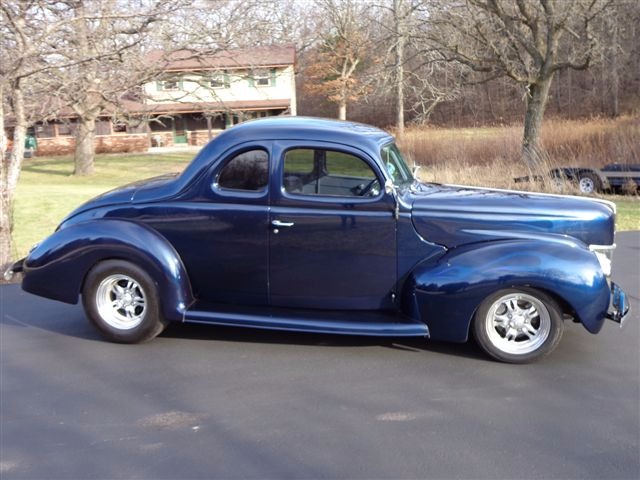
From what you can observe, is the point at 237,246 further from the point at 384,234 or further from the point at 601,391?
the point at 601,391

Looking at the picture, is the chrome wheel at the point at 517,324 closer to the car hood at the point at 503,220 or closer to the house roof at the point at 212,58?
the car hood at the point at 503,220

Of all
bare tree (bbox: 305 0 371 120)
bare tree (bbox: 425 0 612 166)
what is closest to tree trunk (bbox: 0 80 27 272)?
bare tree (bbox: 425 0 612 166)

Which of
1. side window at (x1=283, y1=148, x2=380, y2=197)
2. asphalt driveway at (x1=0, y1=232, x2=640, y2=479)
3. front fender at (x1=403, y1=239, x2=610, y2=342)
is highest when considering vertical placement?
side window at (x1=283, y1=148, x2=380, y2=197)

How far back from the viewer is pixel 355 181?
5.44 metres

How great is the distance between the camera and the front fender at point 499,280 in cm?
477

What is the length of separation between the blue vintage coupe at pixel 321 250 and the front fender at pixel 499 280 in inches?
0.5

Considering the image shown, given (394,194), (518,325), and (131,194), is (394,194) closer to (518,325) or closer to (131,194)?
(518,325)

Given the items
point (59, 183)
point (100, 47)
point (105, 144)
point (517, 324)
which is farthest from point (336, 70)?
point (517, 324)

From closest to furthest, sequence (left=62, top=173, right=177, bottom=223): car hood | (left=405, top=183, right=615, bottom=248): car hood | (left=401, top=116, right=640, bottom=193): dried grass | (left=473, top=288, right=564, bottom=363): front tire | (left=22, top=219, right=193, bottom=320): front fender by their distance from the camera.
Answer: (left=473, top=288, right=564, bottom=363): front tire, (left=405, top=183, right=615, bottom=248): car hood, (left=22, top=219, right=193, bottom=320): front fender, (left=62, top=173, right=177, bottom=223): car hood, (left=401, top=116, right=640, bottom=193): dried grass

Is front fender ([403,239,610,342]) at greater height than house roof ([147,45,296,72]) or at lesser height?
lesser

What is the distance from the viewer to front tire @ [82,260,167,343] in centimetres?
539

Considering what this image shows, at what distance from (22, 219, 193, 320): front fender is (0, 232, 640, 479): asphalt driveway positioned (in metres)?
0.45

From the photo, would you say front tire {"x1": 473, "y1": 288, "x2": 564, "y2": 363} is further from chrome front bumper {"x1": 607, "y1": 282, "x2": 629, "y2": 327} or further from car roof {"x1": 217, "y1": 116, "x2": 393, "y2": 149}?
car roof {"x1": 217, "y1": 116, "x2": 393, "y2": 149}

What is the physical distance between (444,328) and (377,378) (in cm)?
68
